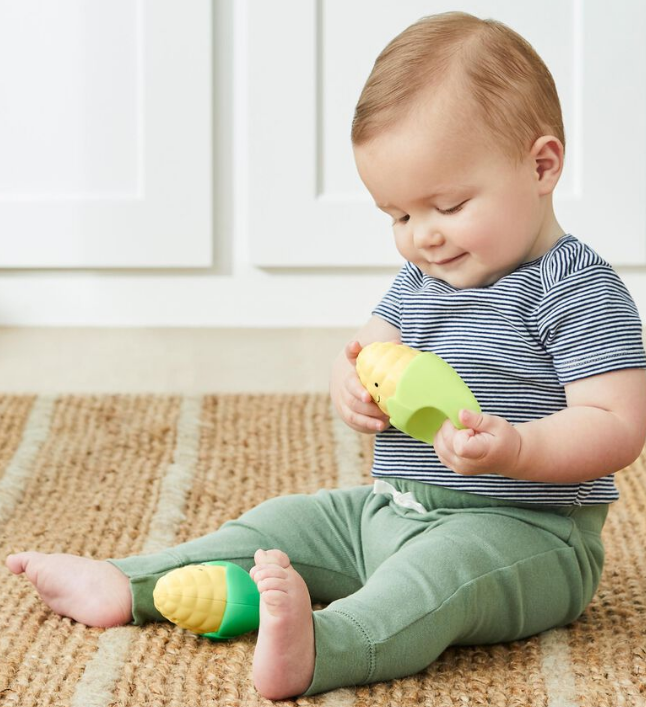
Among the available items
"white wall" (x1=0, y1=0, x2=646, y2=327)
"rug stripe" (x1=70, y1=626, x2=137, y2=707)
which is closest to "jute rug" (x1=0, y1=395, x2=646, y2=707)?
"rug stripe" (x1=70, y1=626, x2=137, y2=707)

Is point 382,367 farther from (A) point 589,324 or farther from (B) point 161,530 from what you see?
(B) point 161,530

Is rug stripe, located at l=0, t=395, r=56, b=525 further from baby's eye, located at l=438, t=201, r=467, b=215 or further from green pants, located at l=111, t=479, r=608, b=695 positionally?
baby's eye, located at l=438, t=201, r=467, b=215

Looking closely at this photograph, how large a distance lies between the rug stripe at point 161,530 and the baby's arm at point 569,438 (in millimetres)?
224

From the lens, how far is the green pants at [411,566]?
1.92 feet

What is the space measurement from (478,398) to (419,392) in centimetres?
10

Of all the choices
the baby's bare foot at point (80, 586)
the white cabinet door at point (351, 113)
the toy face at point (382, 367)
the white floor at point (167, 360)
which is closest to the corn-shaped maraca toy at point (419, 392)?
the toy face at point (382, 367)

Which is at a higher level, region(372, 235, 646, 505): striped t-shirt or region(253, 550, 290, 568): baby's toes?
region(372, 235, 646, 505): striped t-shirt

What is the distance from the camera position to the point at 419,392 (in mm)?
606

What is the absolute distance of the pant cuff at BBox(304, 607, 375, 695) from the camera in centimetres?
56

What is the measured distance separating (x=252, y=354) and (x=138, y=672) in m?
0.96

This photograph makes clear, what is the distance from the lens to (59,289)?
1.73 meters

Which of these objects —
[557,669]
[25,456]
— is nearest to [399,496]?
[557,669]

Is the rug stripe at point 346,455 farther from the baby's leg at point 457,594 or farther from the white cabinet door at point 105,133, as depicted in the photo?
the white cabinet door at point 105,133

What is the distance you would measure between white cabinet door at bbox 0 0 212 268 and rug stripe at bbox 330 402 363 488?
0.65 meters
